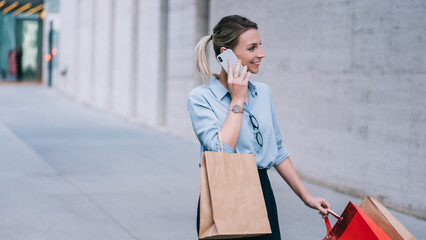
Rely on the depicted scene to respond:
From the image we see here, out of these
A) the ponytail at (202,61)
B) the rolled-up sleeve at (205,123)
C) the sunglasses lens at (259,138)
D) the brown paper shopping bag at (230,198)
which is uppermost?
the ponytail at (202,61)

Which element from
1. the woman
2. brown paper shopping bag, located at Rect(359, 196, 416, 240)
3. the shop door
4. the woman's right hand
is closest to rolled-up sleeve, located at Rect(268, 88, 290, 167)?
the woman

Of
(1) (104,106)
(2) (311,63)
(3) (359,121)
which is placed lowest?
(1) (104,106)

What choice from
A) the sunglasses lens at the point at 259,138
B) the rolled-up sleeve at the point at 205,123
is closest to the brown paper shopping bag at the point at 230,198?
the rolled-up sleeve at the point at 205,123

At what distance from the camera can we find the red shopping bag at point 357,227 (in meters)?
2.64

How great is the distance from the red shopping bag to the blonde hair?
83cm

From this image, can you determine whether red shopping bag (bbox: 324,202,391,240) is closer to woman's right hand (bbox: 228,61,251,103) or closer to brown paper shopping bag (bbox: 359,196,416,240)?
brown paper shopping bag (bbox: 359,196,416,240)

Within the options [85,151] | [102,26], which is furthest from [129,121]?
[85,151]

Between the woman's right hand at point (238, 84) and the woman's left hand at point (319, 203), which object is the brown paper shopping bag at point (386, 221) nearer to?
the woman's left hand at point (319, 203)

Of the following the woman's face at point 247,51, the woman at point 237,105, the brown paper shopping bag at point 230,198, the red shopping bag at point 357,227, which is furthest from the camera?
the woman's face at point 247,51

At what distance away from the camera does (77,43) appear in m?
25.0

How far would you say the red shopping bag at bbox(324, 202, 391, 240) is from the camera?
2.64m

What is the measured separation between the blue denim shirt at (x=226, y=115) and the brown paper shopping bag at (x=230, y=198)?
17cm

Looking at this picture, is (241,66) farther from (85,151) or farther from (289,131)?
(85,151)

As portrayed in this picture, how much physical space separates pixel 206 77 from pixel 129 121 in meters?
15.0
